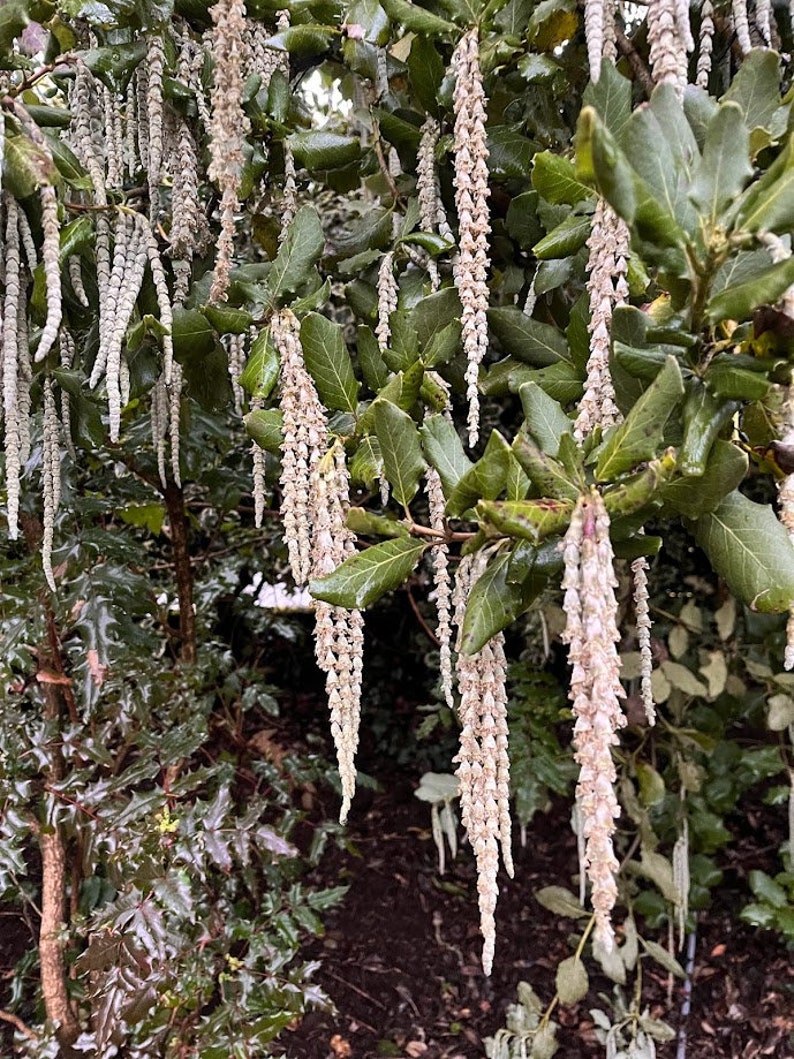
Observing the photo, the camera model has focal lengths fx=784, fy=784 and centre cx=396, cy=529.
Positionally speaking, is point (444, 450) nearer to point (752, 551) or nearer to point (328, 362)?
point (328, 362)

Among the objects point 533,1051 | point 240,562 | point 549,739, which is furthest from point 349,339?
point 533,1051

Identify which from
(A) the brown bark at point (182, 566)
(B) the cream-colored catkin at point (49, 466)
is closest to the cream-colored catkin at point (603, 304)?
(B) the cream-colored catkin at point (49, 466)

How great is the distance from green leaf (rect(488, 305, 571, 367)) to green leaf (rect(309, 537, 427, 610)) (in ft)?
0.99

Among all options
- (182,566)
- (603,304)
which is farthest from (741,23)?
(182,566)

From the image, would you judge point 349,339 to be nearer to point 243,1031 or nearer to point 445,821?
point 445,821

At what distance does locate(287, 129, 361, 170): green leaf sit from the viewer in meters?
0.90

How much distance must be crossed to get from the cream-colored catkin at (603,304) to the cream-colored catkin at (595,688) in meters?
0.16

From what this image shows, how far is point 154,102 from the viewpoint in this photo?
0.83 metres

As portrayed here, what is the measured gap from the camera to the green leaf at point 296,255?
83 cm

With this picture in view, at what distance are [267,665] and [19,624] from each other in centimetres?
177

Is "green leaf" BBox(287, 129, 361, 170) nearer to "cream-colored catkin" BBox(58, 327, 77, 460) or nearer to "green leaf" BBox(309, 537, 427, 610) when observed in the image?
"cream-colored catkin" BBox(58, 327, 77, 460)

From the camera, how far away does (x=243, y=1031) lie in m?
1.28

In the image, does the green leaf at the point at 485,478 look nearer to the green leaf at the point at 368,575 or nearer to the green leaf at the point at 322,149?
A: the green leaf at the point at 368,575

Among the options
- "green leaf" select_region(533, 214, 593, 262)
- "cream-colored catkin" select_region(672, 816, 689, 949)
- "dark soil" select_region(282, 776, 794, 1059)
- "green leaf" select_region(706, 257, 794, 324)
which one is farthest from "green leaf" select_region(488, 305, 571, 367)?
"dark soil" select_region(282, 776, 794, 1059)
